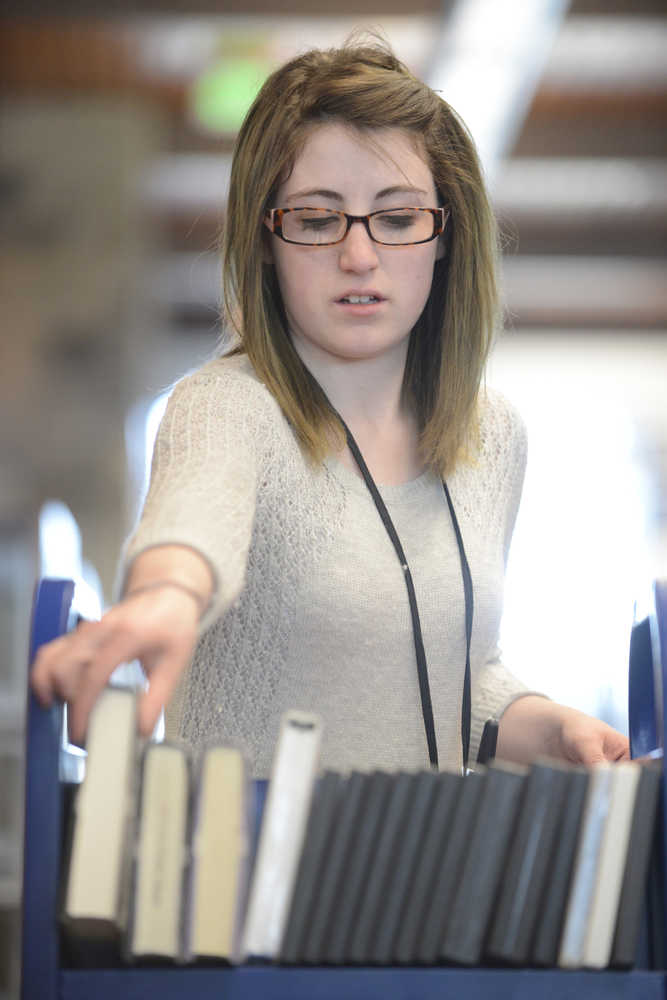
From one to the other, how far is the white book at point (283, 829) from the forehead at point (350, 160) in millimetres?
639

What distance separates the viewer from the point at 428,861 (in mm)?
753

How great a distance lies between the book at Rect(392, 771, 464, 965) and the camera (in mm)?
752

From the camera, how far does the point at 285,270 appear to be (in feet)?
4.10

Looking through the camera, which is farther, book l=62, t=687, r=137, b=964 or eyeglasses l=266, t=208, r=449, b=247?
eyeglasses l=266, t=208, r=449, b=247

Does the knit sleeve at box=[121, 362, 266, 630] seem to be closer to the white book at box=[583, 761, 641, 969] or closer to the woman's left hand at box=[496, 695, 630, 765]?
the white book at box=[583, 761, 641, 969]

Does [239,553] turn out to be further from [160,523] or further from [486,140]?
[486,140]

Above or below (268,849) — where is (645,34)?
above

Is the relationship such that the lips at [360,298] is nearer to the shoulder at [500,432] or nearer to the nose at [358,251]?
the nose at [358,251]

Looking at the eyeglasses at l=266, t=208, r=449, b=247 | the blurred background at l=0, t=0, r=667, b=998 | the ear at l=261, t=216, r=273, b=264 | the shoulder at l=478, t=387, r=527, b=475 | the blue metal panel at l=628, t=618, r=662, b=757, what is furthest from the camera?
the blurred background at l=0, t=0, r=667, b=998

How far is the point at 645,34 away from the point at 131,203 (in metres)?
2.21

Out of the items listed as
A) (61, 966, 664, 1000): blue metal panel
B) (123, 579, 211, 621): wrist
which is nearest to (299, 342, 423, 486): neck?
(123, 579, 211, 621): wrist

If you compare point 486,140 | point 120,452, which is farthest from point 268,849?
point 486,140

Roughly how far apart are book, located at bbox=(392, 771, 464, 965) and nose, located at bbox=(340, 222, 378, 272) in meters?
0.58

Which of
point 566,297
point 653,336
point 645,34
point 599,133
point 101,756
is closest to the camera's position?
point 101,756
